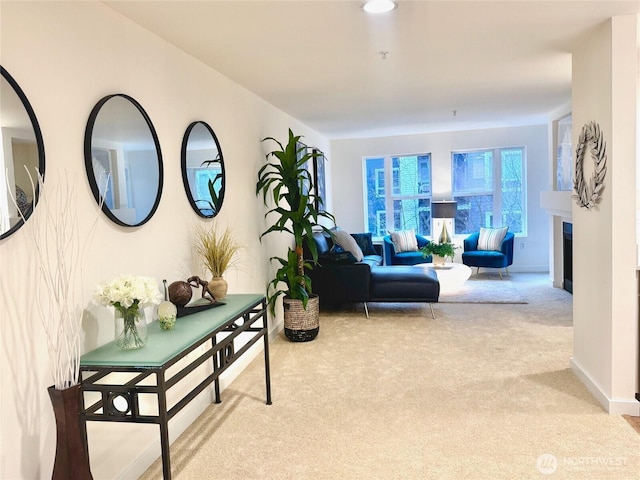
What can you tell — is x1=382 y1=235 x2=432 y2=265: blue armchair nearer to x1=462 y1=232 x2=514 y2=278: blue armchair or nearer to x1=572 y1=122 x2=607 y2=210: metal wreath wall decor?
x1=462 y1=232 x2=514 y2=278: blue armchair

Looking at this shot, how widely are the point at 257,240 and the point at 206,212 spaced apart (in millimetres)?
1079

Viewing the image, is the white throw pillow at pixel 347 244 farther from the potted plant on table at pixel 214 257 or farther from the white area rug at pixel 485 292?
the potted plant on table at pixel 214 257

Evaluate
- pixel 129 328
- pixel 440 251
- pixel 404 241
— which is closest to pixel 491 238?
pixel 404 241

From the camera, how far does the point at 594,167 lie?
298 cm

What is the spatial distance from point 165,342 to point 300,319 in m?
2.35

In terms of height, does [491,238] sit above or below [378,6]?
below

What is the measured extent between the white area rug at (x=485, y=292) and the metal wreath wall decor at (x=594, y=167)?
9.10 ft

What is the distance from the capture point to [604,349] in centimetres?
292

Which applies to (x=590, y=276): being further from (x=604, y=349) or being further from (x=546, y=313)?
(x=546, y=313)

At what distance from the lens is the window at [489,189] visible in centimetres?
793

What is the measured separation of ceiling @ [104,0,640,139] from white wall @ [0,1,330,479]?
0.63 ft

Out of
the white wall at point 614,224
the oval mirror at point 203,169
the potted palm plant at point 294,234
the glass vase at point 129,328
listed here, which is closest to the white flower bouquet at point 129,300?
the glass vase at point 129,328

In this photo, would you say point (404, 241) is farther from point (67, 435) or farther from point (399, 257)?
point (67, 435)

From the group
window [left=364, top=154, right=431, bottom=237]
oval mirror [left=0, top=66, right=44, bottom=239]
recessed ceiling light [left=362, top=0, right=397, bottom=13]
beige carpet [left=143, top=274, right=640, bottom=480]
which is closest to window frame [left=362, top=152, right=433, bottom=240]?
window [left=364, top=154, right=431, bottom=237]
